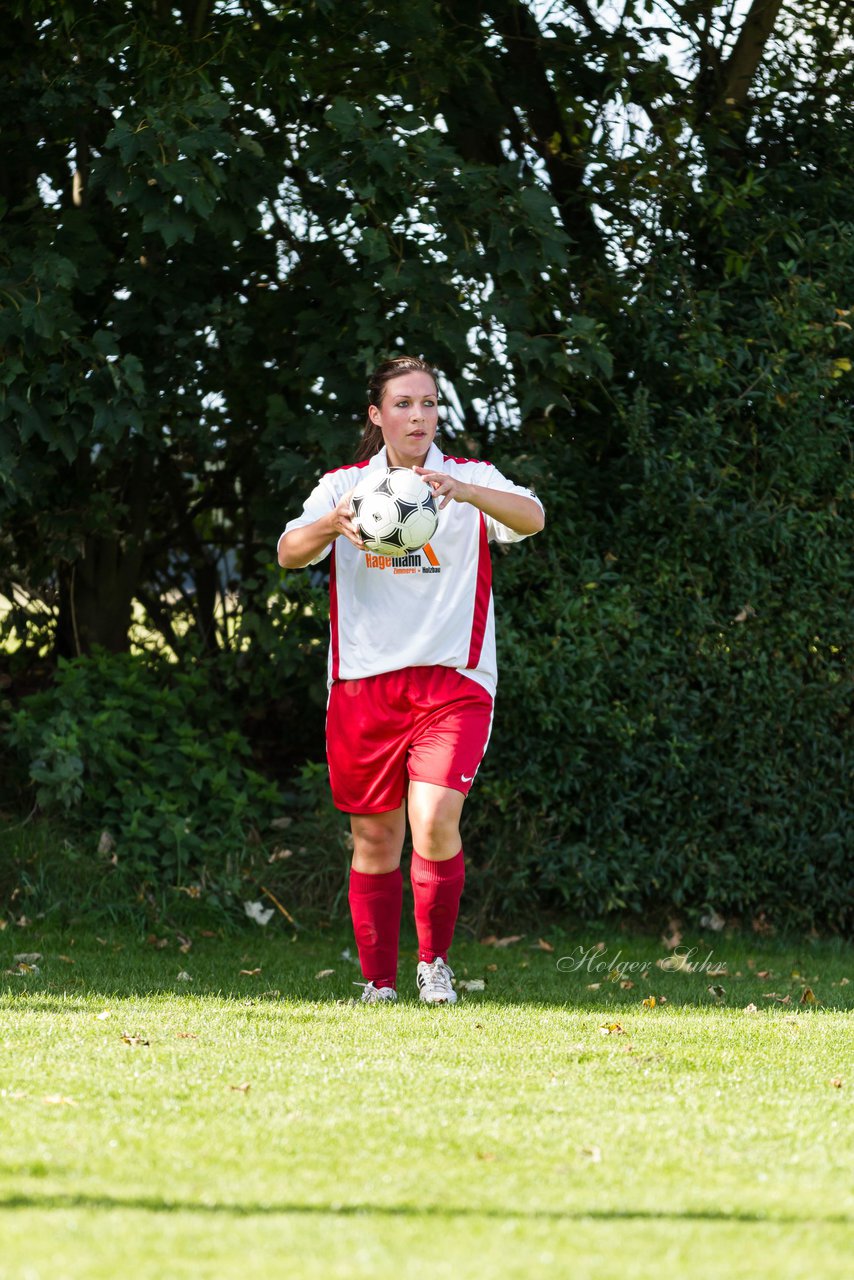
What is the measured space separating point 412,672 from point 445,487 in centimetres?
71

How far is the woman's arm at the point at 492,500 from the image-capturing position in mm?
4725

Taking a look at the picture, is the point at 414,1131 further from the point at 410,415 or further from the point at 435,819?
the point at 410,415

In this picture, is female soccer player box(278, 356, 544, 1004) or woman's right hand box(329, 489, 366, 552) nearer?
woman's right hand box(329, 489, 366, 552)

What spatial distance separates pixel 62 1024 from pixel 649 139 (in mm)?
4972

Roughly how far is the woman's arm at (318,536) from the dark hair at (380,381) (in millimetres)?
429

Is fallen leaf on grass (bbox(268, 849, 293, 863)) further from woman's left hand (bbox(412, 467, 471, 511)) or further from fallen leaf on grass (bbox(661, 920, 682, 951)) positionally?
woman's left hand (bbox(412, 467, 471, 511))

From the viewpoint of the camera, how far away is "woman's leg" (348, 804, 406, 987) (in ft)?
17.2

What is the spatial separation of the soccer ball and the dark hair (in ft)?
1.63

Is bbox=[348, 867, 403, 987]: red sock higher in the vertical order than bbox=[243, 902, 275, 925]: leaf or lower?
higher

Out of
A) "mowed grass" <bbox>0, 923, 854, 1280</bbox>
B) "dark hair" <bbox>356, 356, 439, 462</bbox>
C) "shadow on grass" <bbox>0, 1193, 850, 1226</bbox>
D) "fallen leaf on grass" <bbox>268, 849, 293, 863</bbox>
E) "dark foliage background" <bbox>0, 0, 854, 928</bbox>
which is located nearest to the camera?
"mowed grass" <bbox>0, 923, 854, 1280</bbox>

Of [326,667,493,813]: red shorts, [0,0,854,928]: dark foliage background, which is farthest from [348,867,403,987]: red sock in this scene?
[0,0,854,928]: dark foliage background

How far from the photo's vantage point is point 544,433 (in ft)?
24.1

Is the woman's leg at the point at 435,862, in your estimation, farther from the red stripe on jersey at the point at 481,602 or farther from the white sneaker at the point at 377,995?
the red stripe on jersey at the point at 481,602

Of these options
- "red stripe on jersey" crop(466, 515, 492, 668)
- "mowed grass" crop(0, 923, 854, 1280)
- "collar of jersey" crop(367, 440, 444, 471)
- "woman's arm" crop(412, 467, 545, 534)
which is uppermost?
"collar of jersey" crop(367, 440, 444, 471)
